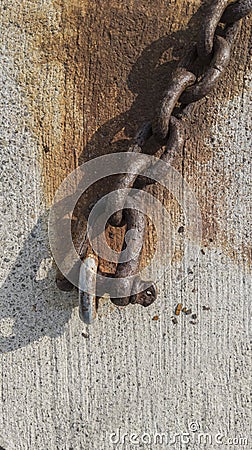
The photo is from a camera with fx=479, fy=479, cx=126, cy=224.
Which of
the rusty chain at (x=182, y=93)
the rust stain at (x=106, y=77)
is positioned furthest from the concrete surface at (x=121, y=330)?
the rusty chain at (x=182, y=93)

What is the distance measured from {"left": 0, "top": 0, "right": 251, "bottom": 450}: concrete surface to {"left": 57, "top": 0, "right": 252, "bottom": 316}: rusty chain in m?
0.13

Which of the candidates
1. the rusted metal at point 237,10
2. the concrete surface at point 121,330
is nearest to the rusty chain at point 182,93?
the rusted metal at point 237,10

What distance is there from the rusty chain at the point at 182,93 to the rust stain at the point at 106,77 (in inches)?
3.5

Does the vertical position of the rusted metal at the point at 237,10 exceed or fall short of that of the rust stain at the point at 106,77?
it exceeds it

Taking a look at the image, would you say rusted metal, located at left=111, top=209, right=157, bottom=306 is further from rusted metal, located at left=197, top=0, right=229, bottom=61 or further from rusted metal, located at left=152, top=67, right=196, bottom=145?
rusted metal, located at left=197, top=0, right=229, bottom=61

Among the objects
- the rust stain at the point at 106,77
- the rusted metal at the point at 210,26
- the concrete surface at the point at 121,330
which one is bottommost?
the concrete surface at the point at 121,330

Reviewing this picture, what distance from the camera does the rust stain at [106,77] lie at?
1.26 metres

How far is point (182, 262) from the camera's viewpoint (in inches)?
54.1

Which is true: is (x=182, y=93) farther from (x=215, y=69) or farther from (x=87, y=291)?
(x=87, y=291)

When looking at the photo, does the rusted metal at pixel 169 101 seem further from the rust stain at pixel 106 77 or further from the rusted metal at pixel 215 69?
the rust stain at pixel 106 77

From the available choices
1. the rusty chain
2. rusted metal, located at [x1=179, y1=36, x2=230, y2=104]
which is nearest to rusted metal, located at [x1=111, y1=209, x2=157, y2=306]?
the rusty chain

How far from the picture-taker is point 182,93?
1.17 meters

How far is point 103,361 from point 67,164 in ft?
1.91

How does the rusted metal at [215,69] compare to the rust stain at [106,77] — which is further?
the rust stain at [106,77]
